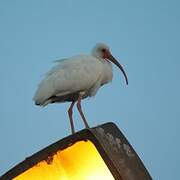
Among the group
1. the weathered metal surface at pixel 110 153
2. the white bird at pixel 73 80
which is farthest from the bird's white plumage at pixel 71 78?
the weathered metal surface at pixel 110 153

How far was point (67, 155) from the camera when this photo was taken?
1.49 m

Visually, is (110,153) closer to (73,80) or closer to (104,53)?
(73,80)

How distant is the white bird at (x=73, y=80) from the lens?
710 cm

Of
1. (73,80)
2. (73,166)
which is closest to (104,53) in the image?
(73,80)

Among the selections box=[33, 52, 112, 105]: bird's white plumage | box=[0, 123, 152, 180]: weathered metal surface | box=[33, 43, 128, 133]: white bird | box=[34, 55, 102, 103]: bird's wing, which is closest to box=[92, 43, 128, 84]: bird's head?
box=[33, 43, 128, 133]: white bird

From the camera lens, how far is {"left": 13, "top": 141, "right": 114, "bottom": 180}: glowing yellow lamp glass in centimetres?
138

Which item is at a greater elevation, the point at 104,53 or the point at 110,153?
the point at 104,53

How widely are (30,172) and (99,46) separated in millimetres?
7043

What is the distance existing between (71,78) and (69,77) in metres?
0.04

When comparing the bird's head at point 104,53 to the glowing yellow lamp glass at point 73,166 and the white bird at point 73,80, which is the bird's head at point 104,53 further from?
the glowing yellow lamp glass at point 73,166

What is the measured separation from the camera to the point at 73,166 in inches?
57.0

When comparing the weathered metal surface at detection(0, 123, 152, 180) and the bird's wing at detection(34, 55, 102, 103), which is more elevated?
the bird's wing at detection(34, 55, 102, 103)

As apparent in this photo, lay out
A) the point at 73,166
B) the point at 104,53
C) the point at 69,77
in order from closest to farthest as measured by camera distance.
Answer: the point at 73,166 → the point at 69,77 → the point at 104,53

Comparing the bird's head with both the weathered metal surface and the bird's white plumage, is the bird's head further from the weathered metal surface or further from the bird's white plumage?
the weathered metal surface
